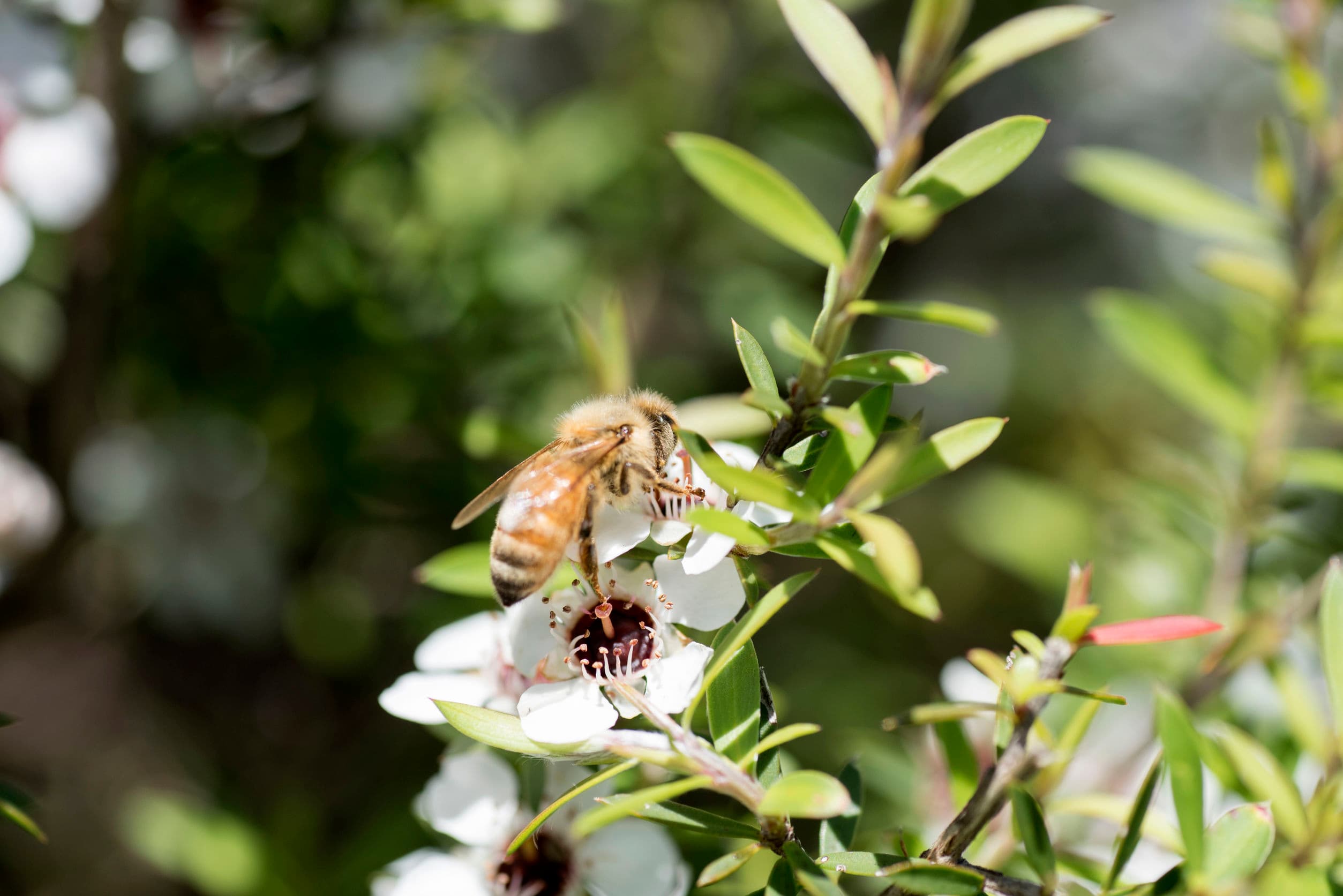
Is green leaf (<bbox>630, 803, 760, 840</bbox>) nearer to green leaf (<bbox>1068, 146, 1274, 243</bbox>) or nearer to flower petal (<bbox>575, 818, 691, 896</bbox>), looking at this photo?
flower petal (<bbox>575, 818, 691, 896</bbox>)

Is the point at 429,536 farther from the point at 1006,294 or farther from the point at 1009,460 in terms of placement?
the point at 1006,294

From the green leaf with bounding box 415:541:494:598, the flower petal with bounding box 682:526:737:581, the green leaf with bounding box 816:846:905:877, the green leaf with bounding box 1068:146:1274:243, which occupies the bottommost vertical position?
the green leaf with bounding box 816:846:905:877

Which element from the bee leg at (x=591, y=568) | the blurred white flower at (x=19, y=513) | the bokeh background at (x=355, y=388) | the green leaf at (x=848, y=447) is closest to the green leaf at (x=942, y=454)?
the green leaf at (x=848, y=447)

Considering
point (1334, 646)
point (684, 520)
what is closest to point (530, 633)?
point (684, 520)

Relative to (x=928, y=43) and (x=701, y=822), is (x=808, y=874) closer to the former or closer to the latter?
(x=701, y=822)

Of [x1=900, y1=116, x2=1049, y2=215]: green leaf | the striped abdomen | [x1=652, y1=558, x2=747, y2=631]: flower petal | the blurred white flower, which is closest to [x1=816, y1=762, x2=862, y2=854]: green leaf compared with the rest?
[x1=652, y1=558, x2=747, y2=631]: flower petal
